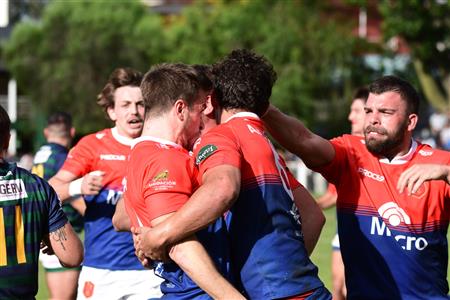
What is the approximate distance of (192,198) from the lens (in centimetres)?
451

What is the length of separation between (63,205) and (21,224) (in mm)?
4864

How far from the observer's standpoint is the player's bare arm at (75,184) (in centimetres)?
706

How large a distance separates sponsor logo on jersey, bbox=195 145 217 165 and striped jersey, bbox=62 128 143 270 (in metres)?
3.19

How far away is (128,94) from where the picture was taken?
26.1 ft

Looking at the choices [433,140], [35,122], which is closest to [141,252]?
[433,140]

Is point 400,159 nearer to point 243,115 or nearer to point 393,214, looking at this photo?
point 393,214

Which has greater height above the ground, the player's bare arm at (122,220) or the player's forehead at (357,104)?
the player's forehead at (357,104)

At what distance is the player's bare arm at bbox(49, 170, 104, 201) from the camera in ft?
23.2

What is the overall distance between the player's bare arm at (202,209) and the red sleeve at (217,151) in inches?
2.5

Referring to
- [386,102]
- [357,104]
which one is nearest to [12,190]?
[386,102]

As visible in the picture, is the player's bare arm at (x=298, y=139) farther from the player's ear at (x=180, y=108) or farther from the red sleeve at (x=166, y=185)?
the red sleeve at (x=166, y=185)

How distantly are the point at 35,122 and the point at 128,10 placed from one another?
6953 millimetres

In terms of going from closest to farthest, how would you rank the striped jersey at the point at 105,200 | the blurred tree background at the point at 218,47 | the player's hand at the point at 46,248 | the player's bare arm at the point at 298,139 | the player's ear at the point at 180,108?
1. the player's ear at the point at 180,108
2. the player's hand at the point at 46,248
3. the player's bare arm at the point at 298,139
4. the striped jersey at the point at 105,200
5. the blurred tree background at the point at 218,47

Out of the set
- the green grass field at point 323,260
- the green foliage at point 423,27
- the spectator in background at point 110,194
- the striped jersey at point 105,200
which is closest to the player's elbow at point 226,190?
the spectator in background at point 110,194
